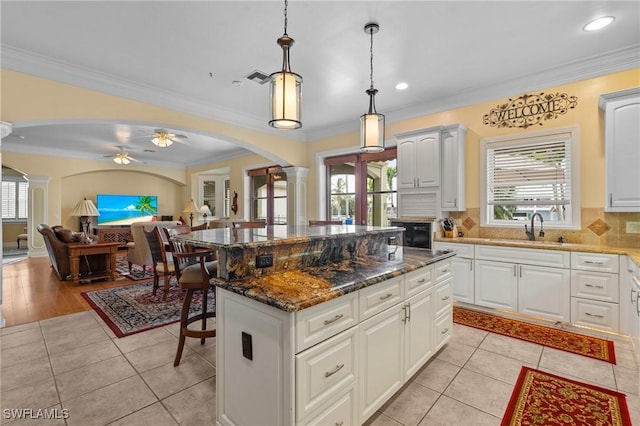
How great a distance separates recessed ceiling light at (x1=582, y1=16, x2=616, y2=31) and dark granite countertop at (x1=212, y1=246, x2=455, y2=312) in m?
2.45

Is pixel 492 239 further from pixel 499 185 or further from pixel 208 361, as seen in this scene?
pixel 208 361

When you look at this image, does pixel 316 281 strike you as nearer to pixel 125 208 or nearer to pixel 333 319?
pixel 333 319

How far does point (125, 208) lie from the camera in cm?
952

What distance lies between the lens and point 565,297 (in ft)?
10.1

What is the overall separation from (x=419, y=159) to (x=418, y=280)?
251cm

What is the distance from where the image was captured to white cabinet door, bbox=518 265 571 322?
10.1 feet

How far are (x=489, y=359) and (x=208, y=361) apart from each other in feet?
7.82

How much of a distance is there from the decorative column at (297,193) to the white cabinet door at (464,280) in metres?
3.25

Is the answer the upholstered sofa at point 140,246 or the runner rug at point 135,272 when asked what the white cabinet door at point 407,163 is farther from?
the runner rug at point 135,272

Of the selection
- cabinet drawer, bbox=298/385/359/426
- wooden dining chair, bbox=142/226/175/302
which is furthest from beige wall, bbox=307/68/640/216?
wooden dining chair, bbox=142/226/175/302

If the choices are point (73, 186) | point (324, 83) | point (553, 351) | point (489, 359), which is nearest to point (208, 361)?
point (489, 359)

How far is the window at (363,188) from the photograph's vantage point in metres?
5.19

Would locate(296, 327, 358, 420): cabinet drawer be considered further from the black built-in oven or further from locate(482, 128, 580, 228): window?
locate(482, 128, 580, 228): window

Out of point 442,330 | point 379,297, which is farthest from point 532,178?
point 379,297
